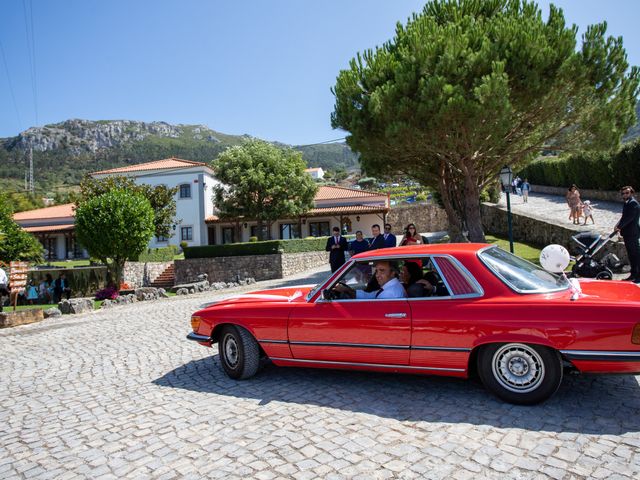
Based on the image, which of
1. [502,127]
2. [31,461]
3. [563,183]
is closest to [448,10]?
[502,127]

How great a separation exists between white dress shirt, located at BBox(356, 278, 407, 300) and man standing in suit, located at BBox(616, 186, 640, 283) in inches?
261

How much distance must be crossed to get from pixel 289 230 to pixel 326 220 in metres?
3.71

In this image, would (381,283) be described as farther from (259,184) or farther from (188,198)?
(188,198)

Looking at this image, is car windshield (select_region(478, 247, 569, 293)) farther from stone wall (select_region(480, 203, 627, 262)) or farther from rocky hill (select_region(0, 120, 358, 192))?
rocky hill (select_region(0, 120, 358, 192))

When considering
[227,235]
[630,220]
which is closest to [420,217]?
[227,235]

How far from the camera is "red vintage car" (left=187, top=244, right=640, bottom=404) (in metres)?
3.52

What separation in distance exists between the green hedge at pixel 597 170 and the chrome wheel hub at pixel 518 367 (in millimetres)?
17561

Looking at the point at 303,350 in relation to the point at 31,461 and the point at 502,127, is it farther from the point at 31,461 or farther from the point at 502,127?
the point at 502,127

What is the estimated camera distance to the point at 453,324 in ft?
12.7

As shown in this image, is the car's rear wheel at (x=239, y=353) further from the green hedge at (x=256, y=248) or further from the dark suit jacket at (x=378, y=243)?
the green hedge at (x=256, y=248)

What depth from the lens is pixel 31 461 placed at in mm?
3447

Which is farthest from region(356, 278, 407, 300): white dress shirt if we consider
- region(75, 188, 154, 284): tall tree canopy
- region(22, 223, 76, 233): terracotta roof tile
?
region(22, 223, 76, 233): terracotta roof tile

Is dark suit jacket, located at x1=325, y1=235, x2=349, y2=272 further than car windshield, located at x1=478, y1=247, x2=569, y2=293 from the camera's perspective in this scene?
Yes

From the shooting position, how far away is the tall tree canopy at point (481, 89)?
1344 cm
